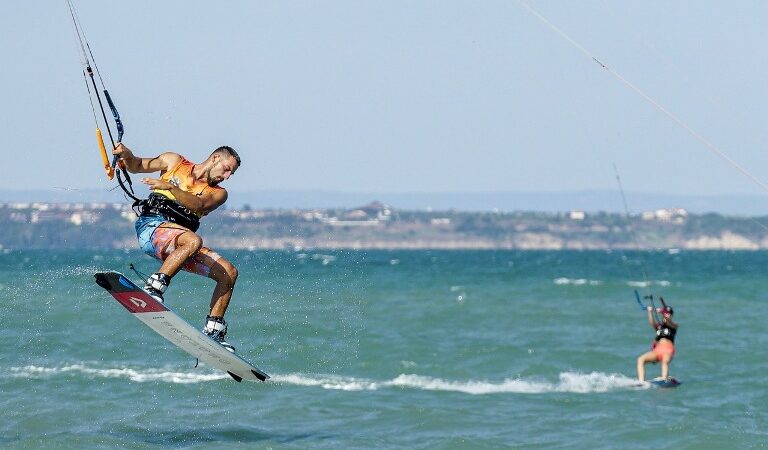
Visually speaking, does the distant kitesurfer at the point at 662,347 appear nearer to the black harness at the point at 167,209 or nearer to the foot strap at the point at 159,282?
the black harness at the point at 167,209

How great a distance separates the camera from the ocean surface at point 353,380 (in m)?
17.9

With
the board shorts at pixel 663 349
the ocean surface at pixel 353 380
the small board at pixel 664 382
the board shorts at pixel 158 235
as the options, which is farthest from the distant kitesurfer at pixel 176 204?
the board shorts at pixel 663 349

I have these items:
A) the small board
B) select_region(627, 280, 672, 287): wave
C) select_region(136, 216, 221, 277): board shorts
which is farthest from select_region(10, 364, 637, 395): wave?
select_region(627, 280, 672, 287): wave

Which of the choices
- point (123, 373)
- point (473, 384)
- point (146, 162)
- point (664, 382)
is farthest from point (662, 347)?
point (146, 162)

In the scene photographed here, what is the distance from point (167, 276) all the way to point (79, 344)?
1522cm

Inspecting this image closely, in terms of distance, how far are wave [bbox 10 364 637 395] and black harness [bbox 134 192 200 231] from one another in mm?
9878

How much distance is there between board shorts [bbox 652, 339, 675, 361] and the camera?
24.6 metres

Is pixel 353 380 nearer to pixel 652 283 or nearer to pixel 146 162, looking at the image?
pixel 146 162

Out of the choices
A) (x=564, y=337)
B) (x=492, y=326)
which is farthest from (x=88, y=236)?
(x=492, y=326)

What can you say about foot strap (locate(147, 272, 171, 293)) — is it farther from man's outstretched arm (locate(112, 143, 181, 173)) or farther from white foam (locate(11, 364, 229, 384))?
white foam (locate(11, 364, 229, 384))

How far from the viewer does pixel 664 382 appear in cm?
2395

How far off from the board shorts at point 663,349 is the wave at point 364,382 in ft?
2.16

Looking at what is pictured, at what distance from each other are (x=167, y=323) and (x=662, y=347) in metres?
13.7

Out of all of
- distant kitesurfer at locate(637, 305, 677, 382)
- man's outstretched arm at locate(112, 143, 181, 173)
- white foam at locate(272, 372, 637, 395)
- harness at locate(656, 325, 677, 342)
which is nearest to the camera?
man's outstretched arm at locate(112, 143, 181, 173)
